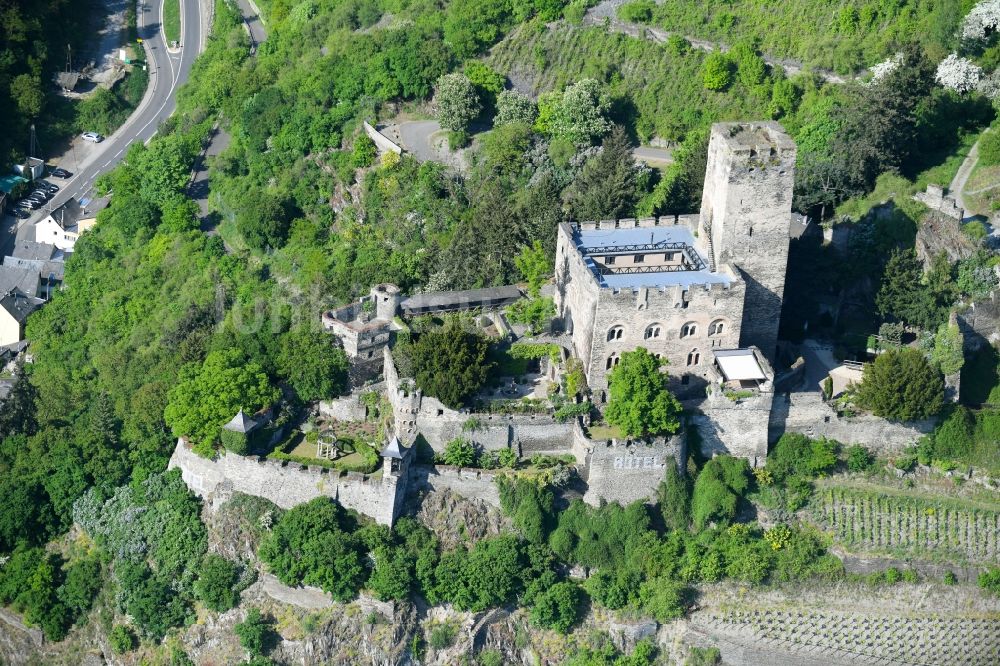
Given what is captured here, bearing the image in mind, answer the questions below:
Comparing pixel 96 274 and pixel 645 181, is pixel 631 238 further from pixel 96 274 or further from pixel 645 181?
pixel 96 274

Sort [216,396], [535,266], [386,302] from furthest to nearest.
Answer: [535,266] < [386,302] < [216,396]

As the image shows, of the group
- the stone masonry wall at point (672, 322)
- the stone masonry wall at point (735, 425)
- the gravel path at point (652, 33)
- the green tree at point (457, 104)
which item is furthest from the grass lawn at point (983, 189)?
the green tree at point (457, 104)

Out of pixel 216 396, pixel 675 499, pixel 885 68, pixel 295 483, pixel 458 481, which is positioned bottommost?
pixel 675 499

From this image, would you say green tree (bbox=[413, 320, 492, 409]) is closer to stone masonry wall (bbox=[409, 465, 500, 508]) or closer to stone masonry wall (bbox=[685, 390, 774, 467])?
stone masonry wall (bbox=[409, 465, 500, 508])

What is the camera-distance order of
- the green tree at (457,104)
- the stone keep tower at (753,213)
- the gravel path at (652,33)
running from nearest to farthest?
the stone keep tower at (753,213)
the gravel path at (652,33)
the green tree at (457,104)

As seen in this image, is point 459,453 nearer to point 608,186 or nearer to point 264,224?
point 608,186

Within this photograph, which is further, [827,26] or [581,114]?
[827,26]

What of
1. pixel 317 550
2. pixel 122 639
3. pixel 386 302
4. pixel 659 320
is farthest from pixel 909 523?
pixel 122 639

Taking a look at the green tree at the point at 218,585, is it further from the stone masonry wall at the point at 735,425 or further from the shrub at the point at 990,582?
the shrub at the point at 990,582
